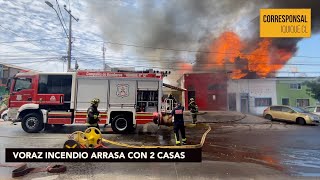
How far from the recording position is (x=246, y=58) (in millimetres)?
27172

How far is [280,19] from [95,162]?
860 cm

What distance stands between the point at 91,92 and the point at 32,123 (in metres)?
2.62

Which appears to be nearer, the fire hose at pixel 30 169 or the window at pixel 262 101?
the fire hose at pixel 30 169

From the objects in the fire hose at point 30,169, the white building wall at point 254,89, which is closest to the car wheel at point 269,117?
the white building wall at point 254,89

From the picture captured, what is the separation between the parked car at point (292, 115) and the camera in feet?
50.3

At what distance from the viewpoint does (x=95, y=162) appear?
607cm

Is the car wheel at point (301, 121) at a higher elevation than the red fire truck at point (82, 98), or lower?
lower

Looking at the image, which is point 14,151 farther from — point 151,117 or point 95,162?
point 151,117

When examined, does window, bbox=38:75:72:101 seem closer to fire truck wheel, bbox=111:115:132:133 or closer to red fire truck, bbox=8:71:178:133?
red fire truck, bbox=8:71:178:133

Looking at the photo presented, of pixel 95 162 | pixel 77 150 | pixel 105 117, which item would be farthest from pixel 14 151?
pixel 105 117
